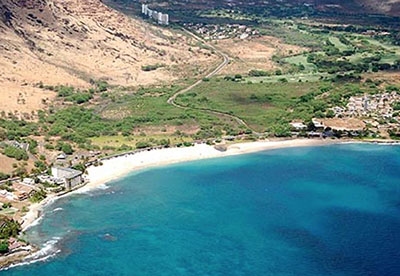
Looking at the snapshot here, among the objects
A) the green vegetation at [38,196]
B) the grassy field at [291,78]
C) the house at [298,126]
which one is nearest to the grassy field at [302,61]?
the grassy field at [291,78]

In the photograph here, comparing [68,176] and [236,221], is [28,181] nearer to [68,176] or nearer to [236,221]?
[68,176]

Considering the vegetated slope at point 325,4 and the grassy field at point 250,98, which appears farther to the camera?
the vegetated slope at point 325,4

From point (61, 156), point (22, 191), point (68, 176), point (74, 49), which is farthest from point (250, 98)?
point (22, 191)

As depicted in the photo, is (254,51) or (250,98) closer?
(250,98)

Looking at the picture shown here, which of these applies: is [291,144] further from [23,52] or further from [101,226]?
[23,52]

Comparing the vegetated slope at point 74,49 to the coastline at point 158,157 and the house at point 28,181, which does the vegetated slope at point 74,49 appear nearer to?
the coastline at point 158,157

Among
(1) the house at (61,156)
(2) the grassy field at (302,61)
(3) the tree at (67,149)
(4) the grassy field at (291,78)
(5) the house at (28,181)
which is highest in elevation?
(2) the grassy field at (302,61)

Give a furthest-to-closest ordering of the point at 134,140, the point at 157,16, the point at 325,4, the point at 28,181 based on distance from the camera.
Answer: the point at 325,4
the point at 157,16
the point at 134,140
the point at 28,181
